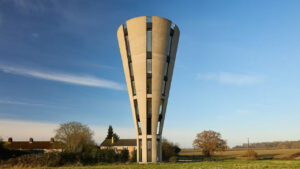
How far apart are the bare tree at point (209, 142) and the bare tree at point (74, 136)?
19272 mm

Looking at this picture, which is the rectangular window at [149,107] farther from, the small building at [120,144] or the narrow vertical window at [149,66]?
the small building at [120,144]

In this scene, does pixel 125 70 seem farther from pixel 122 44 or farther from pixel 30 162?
pixel 30 162

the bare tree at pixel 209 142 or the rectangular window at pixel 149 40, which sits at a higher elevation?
the rectangular window at pixel 149 40

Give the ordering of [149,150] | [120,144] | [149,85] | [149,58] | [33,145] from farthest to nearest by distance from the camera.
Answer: [33,145] → [120,144] → [149,85] → [149,58] → [149,150]

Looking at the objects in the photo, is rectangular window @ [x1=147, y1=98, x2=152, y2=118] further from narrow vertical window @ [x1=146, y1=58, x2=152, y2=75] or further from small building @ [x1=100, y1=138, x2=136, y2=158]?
small building @ [x1=100, y1=138, x2=136, y2=158]

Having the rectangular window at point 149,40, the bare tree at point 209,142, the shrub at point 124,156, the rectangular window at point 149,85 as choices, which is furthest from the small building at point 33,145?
the rectangular window at point 149,40

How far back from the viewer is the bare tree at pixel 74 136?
40.1m

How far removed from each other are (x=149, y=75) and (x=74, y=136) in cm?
1868

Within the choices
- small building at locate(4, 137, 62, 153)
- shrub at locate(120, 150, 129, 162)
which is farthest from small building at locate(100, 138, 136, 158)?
shrub at locate(120, 150, 129, 162)

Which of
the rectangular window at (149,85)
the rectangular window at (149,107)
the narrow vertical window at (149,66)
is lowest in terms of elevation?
the rectangular window at (149,107)

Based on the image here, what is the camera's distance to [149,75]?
30.8 metres

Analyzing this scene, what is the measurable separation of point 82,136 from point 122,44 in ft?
58.4

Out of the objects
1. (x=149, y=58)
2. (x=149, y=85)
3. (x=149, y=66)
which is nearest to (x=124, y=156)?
(x=149, y=85)

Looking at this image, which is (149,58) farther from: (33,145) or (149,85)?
(33,145)
